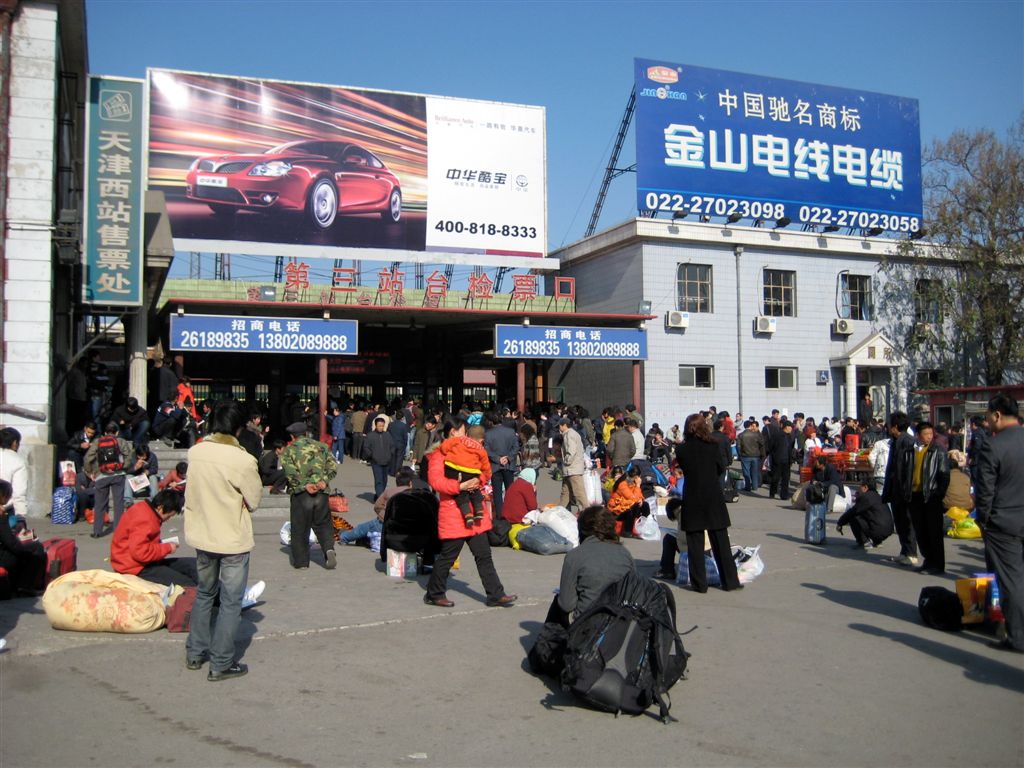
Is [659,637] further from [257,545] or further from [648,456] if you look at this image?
[648,456]

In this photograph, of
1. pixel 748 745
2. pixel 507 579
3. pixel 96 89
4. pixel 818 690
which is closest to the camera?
pixel 748 745

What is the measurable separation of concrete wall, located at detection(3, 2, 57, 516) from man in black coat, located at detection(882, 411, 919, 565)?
1149cm

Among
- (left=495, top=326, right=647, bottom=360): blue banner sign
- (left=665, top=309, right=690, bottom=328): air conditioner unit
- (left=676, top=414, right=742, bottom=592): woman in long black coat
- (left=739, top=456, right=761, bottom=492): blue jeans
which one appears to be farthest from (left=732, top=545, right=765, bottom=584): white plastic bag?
(left=665, top=309, right=690, bottom=328): air conditioner unit

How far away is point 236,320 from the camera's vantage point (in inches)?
861

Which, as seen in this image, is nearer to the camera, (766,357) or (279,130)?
(279,130)

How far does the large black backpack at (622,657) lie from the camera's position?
5059mm

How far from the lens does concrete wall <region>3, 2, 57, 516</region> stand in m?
13.2

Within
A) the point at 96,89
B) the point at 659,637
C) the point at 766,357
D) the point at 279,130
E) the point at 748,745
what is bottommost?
the point at 748,745

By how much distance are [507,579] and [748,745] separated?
485 cm

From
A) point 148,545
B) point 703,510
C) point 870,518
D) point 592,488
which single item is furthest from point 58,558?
point 870,518

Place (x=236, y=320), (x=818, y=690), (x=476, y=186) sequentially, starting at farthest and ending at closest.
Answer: (x=476, y=186), (x=236, y=320), (x=818, y=690)

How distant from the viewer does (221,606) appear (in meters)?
5.89

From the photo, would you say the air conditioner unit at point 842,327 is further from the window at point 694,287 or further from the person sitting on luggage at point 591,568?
the person sitting on luggage at point 591,568

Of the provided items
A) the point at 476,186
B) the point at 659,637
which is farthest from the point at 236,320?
the point at 659,637
